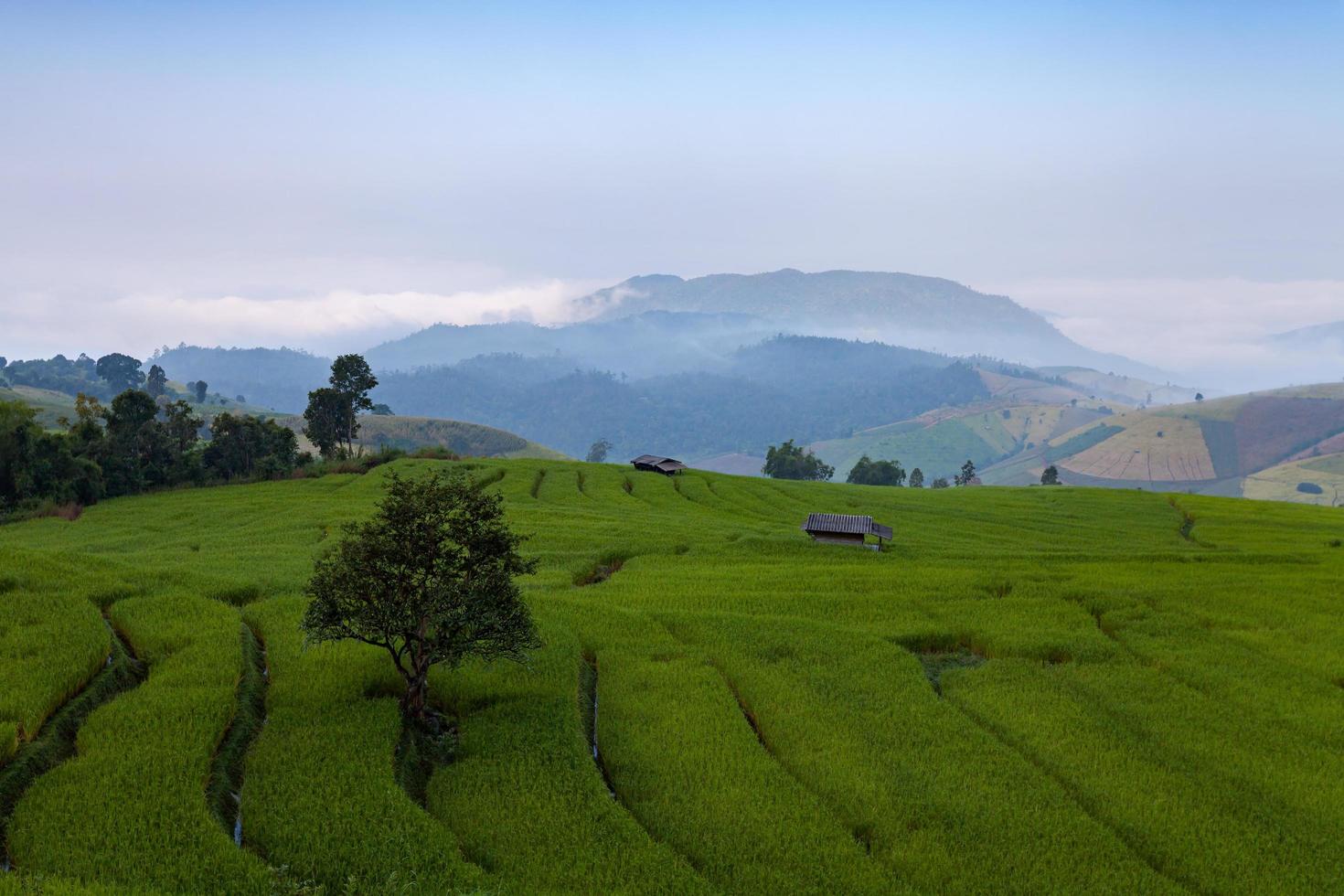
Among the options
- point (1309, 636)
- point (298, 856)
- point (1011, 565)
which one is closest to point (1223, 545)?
point (1011, 565)

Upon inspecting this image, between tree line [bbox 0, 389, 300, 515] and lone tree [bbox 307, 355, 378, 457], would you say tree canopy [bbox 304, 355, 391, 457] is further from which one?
tree line [bbox 0, 389, 300, 515]

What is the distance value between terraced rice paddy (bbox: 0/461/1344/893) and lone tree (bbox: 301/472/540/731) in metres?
2.19

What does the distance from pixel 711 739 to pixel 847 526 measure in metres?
32.3

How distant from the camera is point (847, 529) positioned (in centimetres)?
5228

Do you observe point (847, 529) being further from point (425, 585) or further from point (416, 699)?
point (425, 585)

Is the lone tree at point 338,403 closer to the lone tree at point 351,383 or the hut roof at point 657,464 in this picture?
the lone tree at point 351,383

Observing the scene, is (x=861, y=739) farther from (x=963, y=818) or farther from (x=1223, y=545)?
(x=1223, y=545)

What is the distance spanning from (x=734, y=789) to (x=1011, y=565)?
107ft

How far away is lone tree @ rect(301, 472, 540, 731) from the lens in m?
21.7

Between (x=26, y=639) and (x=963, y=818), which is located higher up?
(x=26, y=639)

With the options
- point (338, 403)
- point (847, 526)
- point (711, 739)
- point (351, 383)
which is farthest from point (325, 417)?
point (711, 739)

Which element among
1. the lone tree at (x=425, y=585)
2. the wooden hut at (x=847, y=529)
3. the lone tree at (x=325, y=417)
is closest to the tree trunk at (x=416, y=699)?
the lone tree at (x=425, y=585)

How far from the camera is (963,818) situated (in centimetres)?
1859

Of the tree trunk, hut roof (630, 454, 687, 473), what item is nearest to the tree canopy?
hut roof (630, 454, 687, 473)
